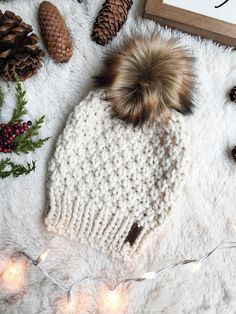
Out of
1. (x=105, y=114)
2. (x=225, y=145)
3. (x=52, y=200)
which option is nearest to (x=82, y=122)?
(x=105, y=114)

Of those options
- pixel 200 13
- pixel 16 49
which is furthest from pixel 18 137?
pixel 200 13

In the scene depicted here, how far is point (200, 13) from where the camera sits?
2.60ft

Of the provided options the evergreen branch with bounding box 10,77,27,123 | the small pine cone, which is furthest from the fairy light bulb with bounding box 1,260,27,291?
the small pine cone

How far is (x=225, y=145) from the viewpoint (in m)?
0.84

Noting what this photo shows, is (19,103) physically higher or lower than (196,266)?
higher

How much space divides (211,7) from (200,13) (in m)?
0.02

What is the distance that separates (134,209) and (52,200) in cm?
15

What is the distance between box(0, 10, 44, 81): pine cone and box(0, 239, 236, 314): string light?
1.07 feet

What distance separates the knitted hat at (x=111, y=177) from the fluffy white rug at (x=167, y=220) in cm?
3

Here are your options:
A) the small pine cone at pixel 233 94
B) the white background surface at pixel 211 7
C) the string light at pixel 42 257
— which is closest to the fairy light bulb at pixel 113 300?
the string light at pixel 42 257

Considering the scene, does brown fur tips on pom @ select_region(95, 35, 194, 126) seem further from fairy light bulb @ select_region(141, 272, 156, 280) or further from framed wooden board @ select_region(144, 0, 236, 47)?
fairy light bulb @ select_region(141, 272, 156, 280)

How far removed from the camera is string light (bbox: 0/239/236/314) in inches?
32.9

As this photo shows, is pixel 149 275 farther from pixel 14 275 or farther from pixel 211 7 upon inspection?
pixel 211 7

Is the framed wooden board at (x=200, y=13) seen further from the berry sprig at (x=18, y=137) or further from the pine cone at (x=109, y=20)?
the berry sprig at (x=18, y=137)
